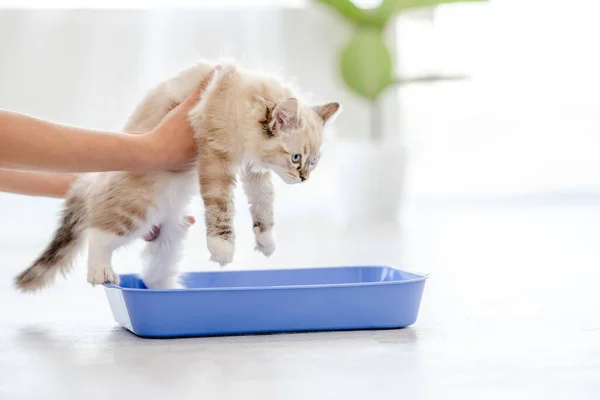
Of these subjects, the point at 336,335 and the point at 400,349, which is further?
the point at 336,335

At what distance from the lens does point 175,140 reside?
1734 millimetres

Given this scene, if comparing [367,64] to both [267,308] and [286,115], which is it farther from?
[267,308]

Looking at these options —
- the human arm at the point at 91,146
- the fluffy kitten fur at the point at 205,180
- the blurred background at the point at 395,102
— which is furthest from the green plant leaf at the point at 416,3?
the human arm at the point at 91,146

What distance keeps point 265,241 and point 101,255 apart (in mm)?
354

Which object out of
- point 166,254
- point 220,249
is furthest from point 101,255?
point 220,249

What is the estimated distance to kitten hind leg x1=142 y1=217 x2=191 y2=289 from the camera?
6.29 feet

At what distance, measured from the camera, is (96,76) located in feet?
16.0

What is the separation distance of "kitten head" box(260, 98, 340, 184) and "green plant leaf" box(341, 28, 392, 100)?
301 cm

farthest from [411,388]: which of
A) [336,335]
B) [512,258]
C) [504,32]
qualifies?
[504,32]

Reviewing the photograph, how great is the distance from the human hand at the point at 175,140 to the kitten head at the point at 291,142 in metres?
0.17

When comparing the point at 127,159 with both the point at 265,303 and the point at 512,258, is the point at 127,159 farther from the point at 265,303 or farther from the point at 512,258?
the point at 512,258

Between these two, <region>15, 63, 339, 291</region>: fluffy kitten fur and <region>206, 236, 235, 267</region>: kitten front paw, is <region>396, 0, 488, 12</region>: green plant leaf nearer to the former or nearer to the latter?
<region>15, 63, 339, 291</region>: fluffy kitten fur

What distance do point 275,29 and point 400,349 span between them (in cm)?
369

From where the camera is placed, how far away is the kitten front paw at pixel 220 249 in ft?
5.52
